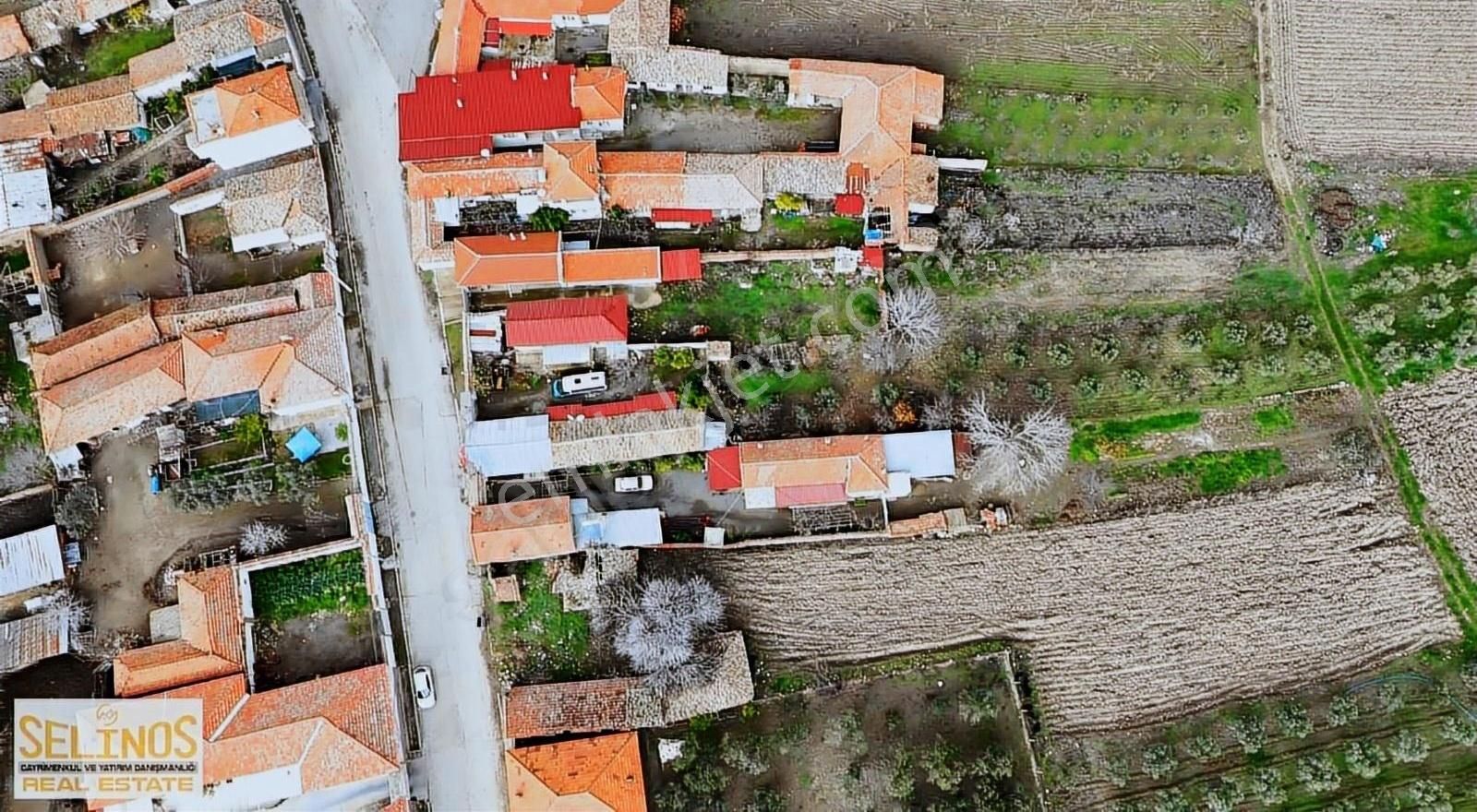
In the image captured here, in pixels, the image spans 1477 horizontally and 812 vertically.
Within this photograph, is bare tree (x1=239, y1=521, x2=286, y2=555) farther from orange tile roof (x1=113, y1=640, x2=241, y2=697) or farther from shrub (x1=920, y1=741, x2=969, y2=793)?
shrub (x1=920, y1=741, x2=969, y2=793)

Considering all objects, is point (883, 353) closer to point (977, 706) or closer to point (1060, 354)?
point (1060, 354)

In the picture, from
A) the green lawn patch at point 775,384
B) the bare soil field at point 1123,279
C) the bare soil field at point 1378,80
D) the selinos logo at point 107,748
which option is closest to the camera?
the selinos logo at point 107,748

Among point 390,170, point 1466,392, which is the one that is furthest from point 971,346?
point 390,170

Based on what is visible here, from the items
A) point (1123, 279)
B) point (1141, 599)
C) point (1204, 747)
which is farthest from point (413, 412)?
point (1204, 747)

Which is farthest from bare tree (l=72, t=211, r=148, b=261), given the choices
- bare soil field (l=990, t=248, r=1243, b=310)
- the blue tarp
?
bare soil field (l=990, t=248, r=1243, b=310)

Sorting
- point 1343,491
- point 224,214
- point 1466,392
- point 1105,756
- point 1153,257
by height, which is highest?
point 224,214

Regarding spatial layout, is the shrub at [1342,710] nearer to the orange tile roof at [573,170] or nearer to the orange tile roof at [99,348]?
the orange tile roof at [573,170]

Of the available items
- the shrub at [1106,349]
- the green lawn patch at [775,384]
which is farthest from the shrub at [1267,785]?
the green lawn patch at [775,384]

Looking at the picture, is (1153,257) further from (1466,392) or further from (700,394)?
(700,394)
